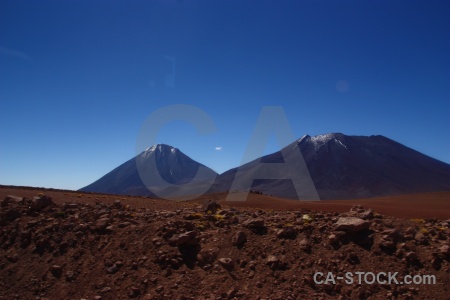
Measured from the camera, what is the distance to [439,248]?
21.1 feet

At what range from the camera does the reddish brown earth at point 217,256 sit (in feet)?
20.2

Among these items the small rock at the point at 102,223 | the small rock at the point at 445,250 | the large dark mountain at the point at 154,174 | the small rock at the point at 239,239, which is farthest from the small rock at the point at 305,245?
the large dark mountain at the point at 154,174

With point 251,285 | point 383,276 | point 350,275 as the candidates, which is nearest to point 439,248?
point 383,276

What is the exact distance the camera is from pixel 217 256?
696 centimetres

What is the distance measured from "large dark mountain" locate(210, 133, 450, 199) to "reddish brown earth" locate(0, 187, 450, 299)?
70.4 meters

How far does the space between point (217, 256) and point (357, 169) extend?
337 ft

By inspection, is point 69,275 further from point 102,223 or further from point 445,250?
point 445,250

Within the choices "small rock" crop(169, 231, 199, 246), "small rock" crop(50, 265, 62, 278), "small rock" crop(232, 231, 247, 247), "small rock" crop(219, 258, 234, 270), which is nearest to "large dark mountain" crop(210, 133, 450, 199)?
"small rock" crop(232, 231, 247, 247)

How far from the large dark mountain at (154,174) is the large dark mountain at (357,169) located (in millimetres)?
18043

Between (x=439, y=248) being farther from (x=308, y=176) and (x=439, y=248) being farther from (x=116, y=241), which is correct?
(x=308, y=176)

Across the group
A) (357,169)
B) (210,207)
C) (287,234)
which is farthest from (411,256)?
(357,169)

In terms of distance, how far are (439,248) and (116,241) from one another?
6.35m

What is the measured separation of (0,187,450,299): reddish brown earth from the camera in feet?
20.2

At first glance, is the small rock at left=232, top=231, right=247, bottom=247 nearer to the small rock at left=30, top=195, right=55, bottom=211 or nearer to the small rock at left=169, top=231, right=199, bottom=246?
the small rock at left=169, top=231, right=199, bottom=246
